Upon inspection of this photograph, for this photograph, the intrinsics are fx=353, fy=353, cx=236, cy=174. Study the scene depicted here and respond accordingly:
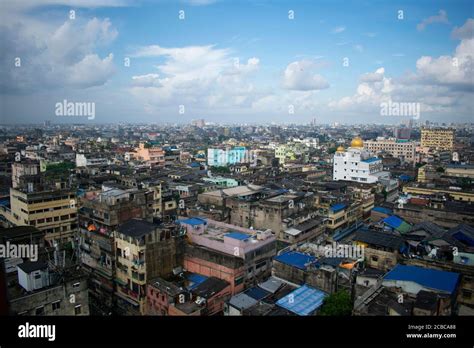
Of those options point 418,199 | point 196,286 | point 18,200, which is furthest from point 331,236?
point 18,200

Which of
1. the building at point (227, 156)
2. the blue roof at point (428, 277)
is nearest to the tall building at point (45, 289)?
the blue roof at point (428, 277)

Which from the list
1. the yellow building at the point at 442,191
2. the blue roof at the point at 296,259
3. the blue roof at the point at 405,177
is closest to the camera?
the blue roof at the point at 296,259

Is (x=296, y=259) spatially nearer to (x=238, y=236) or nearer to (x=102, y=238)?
(x=238, y=236)

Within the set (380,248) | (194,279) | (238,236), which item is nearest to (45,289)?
(194,279)

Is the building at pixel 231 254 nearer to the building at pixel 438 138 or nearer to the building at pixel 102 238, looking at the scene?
the building at pixel 102 238

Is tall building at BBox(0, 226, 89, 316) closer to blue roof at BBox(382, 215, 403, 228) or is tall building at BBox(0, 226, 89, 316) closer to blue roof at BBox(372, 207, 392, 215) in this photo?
blue roof at BBox(382, 215, 403, 228)

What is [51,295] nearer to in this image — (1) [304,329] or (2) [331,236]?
(1) [304,329]
